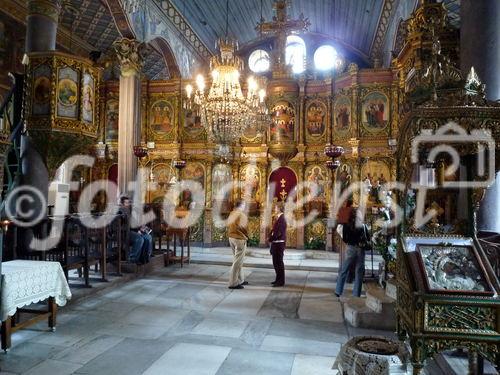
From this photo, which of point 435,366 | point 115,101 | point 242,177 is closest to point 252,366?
point 435,366

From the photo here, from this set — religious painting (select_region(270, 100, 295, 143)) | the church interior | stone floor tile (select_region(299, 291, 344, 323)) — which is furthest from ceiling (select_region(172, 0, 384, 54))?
stone floor tile (select_region(299, 291, 344, 323))

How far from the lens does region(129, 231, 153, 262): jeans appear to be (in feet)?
26.0

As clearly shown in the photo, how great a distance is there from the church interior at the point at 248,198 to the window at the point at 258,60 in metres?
3.02

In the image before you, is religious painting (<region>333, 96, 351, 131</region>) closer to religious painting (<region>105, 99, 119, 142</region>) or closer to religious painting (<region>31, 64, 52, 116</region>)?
religious painting (<region>105, 99, 119, 142</region>)

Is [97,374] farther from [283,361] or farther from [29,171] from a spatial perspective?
[29,171]

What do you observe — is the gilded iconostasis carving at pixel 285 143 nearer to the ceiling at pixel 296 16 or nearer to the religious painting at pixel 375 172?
the religious painting at pixel 375 172

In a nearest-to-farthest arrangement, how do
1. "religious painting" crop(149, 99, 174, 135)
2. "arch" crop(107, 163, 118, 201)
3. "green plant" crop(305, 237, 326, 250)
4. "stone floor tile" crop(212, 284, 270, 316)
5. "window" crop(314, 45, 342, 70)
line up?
"stone floor tile" crop(212, 284, 270, 316) < "green plant" crop(305, 237, 326, 250) < "religious painting" crop(149, 99, 174, 135) < "arch" crop(107, 163, 118, 201) < "window" crop(314, 45, 342, 70)

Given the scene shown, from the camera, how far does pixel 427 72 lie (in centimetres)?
331

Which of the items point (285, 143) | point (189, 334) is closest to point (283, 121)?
point (285, 143)

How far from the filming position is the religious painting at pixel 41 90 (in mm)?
5836

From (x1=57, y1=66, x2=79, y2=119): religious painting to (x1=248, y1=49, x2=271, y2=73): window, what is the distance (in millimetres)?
13426

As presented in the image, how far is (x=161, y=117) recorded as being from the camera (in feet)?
41.3

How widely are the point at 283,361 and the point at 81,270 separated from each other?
4.80 m

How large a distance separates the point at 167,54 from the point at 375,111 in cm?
725
